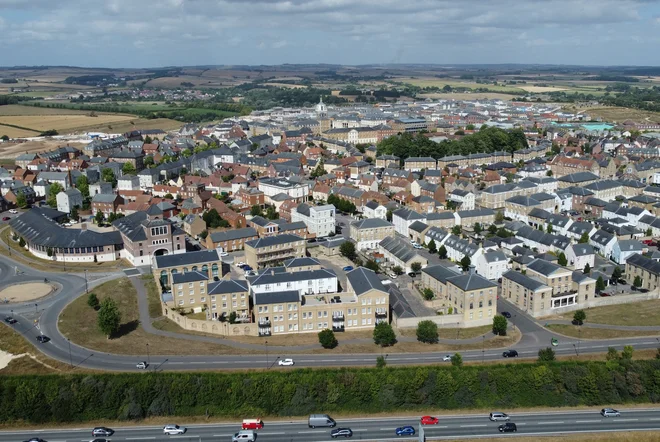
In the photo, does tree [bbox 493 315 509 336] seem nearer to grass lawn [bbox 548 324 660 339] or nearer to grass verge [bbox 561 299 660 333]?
grass lawn [bbox 548 324 660 339]

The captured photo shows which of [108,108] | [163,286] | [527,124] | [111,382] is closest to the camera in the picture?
[111,382]

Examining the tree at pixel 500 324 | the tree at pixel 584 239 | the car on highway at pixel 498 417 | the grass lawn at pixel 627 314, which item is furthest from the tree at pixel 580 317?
the tree at pixel 584 239

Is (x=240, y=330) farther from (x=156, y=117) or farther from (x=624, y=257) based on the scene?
(x=156, y=117)

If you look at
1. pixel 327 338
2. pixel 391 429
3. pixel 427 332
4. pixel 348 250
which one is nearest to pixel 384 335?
pixel 427 332

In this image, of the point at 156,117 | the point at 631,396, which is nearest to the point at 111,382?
the point at 631,396

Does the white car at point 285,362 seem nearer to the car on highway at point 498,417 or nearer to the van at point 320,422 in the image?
the van at point 320,422

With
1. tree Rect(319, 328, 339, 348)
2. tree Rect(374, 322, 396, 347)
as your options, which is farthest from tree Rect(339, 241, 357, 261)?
tree Rect(319, 328, 339, 348)
